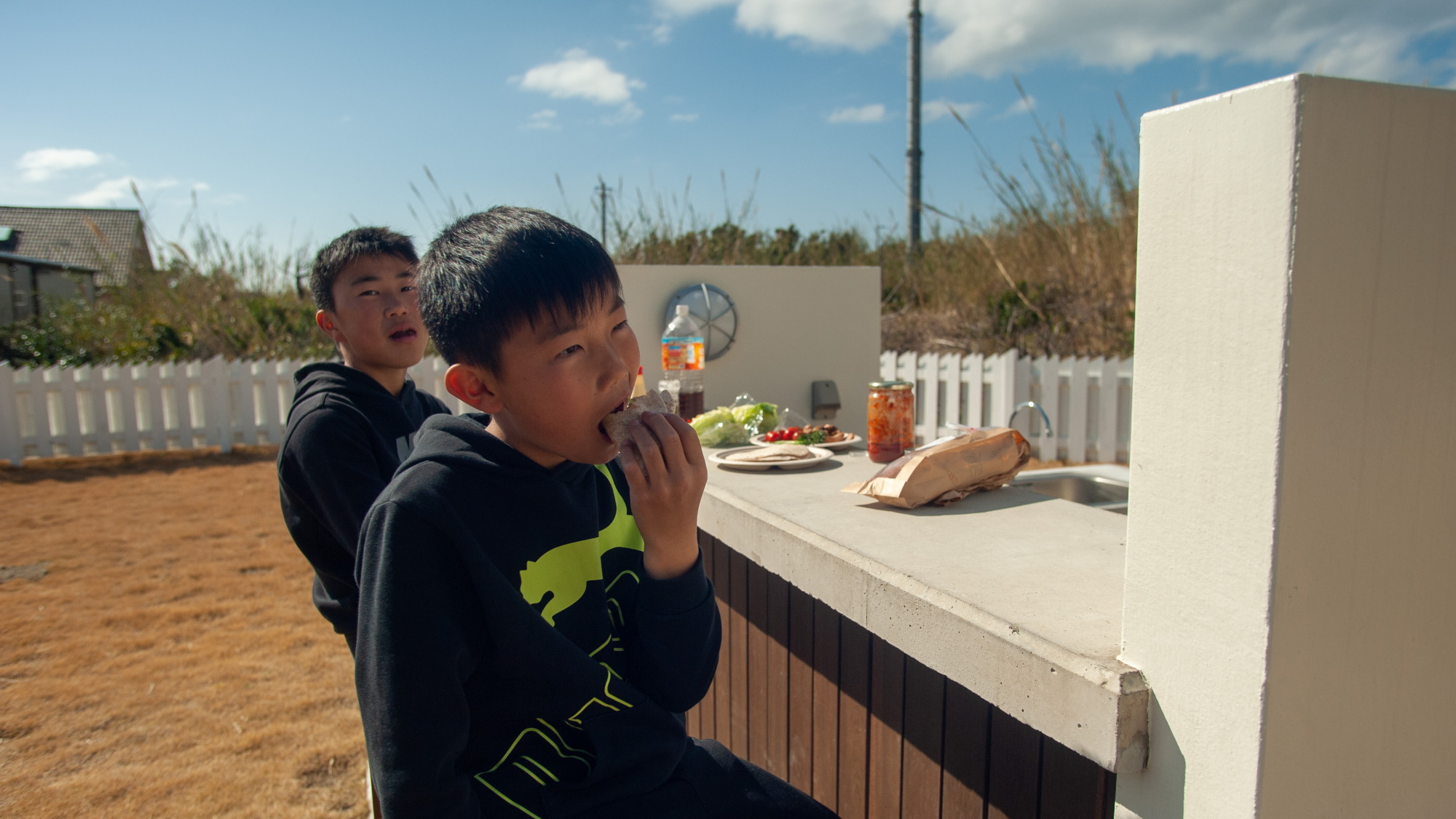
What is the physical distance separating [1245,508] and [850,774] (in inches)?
53.1

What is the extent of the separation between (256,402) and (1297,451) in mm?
11308

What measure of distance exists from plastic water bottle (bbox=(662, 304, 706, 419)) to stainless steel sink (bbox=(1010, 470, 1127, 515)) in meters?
1.53

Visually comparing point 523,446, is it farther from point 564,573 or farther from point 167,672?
point 167,672

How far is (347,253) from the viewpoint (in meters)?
2.42

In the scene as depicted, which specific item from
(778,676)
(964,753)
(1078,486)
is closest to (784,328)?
(1078,486)

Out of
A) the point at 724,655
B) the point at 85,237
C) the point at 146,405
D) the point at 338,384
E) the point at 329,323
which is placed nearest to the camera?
the point at 338,384

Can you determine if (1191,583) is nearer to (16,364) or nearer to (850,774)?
(850,774)

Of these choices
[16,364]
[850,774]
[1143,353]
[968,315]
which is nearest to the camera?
[1143,353]

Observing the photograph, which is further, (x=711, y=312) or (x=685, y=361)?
(x=711, y=312)

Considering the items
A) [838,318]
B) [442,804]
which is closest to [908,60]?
[838,318]

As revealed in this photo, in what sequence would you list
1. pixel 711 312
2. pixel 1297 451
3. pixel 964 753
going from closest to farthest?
pixel 1297 451 → pixel 964 753 → pixel 711 312

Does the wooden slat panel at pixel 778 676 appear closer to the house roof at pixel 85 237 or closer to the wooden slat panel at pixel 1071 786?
the wooden slat panel at pixel 1071 786

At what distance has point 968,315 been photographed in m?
10.8

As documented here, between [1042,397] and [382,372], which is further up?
[382,372]
